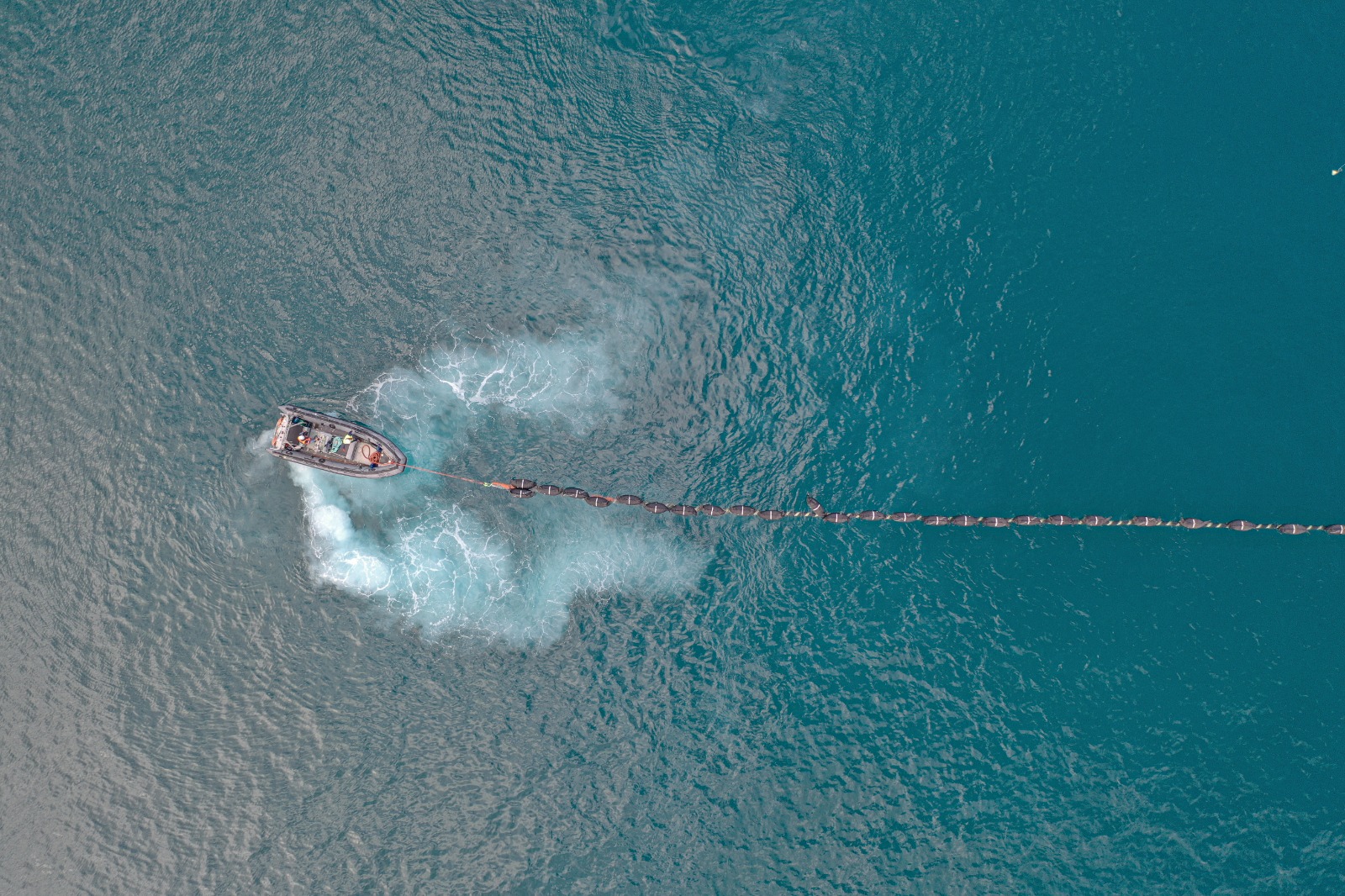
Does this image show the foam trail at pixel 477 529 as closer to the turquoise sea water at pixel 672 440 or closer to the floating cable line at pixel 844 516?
the turquoise sea water at pixel 672 440

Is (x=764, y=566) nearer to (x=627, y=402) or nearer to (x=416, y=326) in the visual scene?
(x=627, y=402)

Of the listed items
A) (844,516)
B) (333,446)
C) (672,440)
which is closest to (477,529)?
(333,446)

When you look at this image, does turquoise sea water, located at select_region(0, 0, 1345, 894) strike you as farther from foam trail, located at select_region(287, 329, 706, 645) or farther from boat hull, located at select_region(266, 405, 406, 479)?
boat hull, located at select_region(266, 405, 406, 479)

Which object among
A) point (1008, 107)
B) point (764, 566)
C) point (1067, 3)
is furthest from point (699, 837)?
point (1067, 3)

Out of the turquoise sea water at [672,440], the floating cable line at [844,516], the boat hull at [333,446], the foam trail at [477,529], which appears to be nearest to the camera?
the turquoise sea water at [672,440]

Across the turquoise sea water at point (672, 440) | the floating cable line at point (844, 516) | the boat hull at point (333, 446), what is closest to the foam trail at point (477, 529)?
the turquoise sea water at point (672, 440)

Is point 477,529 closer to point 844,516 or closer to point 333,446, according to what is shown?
point 333,446
